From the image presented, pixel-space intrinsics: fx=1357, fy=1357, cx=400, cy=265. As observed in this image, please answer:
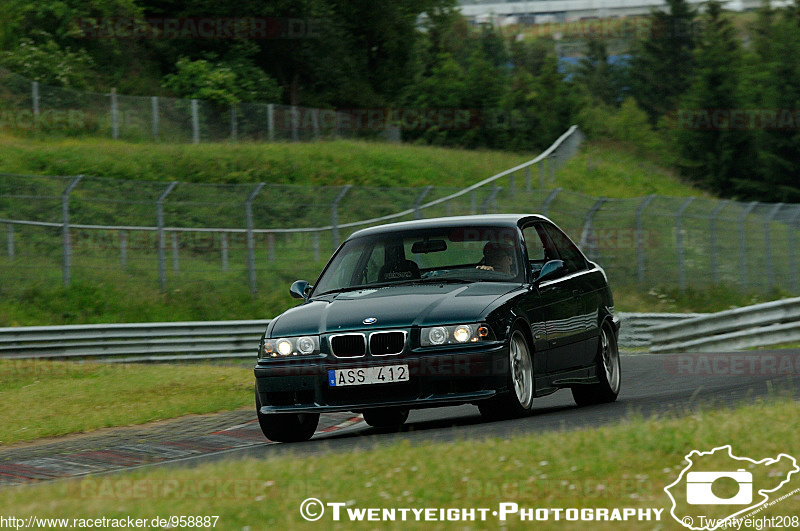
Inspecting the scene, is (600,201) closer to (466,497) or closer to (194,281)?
(194,281)

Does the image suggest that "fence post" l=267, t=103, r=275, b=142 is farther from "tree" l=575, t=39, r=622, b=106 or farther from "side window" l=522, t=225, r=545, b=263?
"tree" l=575, t=39, r=622, b=106

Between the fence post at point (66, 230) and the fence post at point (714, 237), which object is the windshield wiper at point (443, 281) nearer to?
the fence post at point (66, 230)

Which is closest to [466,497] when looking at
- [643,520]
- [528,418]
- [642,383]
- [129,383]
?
[643,520]

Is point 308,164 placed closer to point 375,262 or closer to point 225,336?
point 225,336

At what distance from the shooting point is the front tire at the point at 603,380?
11492mm

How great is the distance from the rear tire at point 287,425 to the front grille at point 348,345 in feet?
2.73

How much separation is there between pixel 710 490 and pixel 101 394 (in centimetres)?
1109

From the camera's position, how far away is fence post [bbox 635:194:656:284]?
83.7 ft

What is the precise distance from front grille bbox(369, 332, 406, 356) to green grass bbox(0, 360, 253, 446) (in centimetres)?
446

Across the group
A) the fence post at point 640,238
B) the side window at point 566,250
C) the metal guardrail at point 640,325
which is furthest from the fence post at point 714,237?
the side window at point 566,250

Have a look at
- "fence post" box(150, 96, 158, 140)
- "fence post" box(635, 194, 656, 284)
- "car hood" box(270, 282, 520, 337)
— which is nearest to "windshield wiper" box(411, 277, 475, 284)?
"car hood" box(270, 282, 520, 337)

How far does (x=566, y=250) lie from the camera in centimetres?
1166

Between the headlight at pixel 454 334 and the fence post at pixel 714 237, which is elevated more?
the headlight at pixel 454 334

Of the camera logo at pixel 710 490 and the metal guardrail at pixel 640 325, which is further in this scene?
the metal guardrail at pixel 640 325
